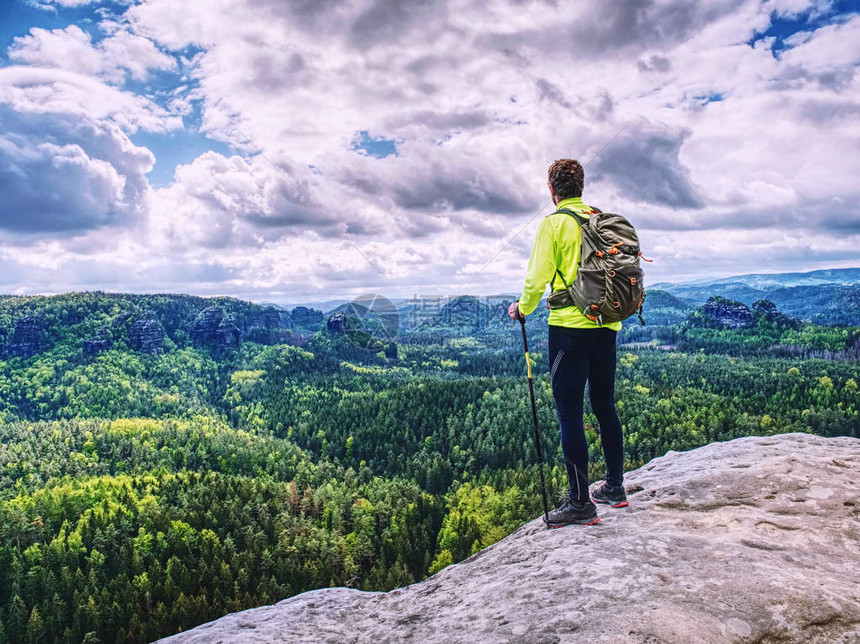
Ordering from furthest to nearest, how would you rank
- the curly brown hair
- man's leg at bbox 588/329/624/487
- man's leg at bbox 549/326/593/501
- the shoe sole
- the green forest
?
the green forest < the shoe sole < the curly brown hair < man's leg at bbox 588/329/624/487 < man's leg at bbox 549/326/593/501

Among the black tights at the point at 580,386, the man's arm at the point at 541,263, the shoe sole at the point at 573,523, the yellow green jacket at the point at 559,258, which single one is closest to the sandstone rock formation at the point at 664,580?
the shoe sole at the point at 573,523

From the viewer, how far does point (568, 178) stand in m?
7.92

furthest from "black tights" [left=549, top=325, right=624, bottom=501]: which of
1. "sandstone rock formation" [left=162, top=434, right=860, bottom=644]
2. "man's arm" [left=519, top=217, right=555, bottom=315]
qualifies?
"sandstone rock formation" [left=162, top=434, right=860, bottom=644]

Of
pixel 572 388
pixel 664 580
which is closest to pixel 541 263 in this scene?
pixel 572 388

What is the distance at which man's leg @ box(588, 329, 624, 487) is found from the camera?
25.3ft

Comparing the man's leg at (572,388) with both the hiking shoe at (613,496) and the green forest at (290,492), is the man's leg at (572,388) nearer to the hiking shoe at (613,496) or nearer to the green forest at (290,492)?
the hiking shoe at (613,496)

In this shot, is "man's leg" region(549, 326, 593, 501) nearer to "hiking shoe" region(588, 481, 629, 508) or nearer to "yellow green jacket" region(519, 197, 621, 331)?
"yellow green jacket" region(519, 197, 621, 331)

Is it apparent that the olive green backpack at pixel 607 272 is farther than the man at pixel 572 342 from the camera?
No

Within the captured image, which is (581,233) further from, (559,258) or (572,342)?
(572,342)

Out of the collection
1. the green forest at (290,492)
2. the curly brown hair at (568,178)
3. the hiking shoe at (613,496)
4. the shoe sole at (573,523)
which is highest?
the curly brown hair at (568,178)

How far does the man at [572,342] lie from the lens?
7.49 m

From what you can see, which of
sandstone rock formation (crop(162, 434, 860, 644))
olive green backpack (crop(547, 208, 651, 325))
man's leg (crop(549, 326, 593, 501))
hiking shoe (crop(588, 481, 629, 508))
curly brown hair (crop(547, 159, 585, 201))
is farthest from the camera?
hiking shoe (crop(588, 481, 629, 508))

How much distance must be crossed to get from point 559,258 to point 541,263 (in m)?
0.30

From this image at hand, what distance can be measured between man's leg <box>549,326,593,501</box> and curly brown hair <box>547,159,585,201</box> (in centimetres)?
233
